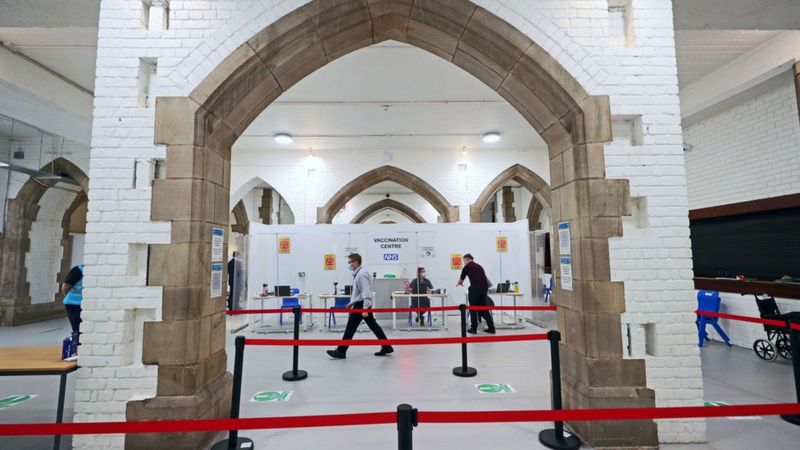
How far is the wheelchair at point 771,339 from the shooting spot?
4891 mm

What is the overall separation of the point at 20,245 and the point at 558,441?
1078 cm

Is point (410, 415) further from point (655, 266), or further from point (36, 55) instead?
point (36, 55)

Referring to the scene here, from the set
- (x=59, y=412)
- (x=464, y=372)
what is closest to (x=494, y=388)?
(x=464, y=372)

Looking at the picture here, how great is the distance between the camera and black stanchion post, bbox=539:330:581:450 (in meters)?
2.71

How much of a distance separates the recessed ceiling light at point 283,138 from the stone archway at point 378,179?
5.53 ft

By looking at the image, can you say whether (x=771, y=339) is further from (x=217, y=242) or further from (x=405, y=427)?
(x=217, y=242)

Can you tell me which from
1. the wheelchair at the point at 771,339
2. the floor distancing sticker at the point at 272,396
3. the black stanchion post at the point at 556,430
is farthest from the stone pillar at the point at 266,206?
the wheelchair at the point at 771,339

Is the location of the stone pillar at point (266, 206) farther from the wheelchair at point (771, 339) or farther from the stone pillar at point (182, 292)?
the wheelchair at point (771, 339)

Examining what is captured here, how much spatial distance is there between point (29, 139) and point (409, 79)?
27.5 ft

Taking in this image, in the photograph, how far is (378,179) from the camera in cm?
974

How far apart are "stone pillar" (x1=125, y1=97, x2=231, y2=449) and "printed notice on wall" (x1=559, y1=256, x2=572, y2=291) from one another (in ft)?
9.82

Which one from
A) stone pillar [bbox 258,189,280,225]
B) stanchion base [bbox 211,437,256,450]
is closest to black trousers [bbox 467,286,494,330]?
stanchion base [bbox 211,437,256,450]

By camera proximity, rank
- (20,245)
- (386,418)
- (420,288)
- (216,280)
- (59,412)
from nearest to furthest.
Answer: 1. (386,418)
2. (59,412)
3. (216,280)
4. (420,288)
5. (20,245)

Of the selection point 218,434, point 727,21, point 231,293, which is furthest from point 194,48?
point 231,293
